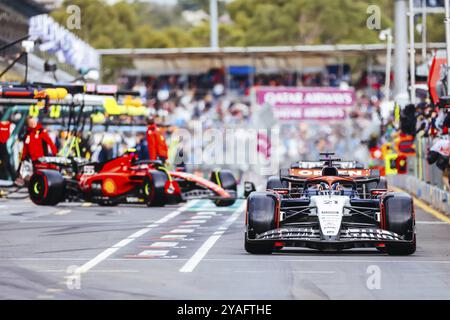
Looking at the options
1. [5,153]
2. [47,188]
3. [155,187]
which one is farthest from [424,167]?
[5,153]

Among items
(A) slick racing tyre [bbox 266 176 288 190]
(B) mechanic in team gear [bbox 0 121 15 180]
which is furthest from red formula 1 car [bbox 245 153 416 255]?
(B) mechanic in team gear [bbox 0 121 15 180]

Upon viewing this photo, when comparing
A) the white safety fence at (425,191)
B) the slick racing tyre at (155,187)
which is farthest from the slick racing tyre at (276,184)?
the slick racing tyre at (155,187)

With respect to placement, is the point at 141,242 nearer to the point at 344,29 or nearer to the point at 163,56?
the point at 163,56

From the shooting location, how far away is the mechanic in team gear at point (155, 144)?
32.0 metres

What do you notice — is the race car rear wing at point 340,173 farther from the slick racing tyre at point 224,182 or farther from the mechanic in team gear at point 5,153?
the mechanic in team gear at point 5,153

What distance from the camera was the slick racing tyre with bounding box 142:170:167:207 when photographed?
29000mm

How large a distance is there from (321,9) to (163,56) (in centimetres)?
3818

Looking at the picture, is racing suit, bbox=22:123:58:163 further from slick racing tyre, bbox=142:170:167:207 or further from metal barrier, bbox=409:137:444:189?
metal barrier, bbox=409:137:444:189

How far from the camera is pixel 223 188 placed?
30.0 metres

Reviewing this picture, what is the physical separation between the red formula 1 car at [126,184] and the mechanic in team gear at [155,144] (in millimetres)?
2070

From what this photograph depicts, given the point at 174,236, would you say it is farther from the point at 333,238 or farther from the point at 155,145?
the point at 155,145

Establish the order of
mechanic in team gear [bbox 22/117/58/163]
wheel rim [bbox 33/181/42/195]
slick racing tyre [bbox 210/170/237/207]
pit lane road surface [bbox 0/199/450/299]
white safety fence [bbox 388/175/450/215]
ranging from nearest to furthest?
pit lane road surface [bbox 0/199/450/299], white safety fence [bbox 388/175/450/215], wheel rim [bbox 33/181/42/195], slick racing tyre [bbox 210/170/237/207], mechanic in team gear [bbox 22/117/58/163]

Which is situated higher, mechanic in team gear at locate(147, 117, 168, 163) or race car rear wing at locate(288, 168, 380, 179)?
mechanic in team gear at locate(147, 117, 168, 163)

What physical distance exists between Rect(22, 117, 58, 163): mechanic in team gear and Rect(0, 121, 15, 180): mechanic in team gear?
1040 mm
